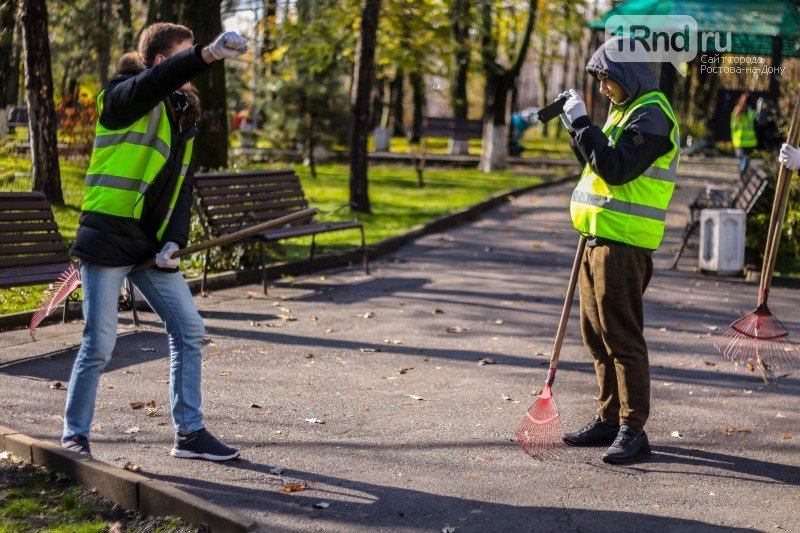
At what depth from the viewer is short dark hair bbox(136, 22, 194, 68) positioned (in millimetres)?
4766

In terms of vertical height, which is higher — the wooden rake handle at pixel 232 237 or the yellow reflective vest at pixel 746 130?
the yellow reflective vest at pixel 746 130

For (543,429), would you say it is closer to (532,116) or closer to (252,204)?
(532,116)

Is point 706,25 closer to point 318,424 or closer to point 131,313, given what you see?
point 131,313

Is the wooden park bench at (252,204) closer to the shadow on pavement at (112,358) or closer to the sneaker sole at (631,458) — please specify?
the shadow on pavement at (112,358)

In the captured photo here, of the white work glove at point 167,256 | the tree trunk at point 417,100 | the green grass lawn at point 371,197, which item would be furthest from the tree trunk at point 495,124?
the white work glove at point 167,256

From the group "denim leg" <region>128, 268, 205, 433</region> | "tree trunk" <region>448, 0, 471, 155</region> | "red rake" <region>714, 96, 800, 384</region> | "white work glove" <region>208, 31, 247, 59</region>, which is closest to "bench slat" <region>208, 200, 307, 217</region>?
"denim leg" <region>128, 268, 205, 433</region>

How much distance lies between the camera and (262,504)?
462 centimetres

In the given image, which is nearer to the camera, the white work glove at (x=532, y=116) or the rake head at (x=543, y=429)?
the white work glove at (x=532, y=116)

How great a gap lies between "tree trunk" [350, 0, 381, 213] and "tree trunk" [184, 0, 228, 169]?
10.4ft

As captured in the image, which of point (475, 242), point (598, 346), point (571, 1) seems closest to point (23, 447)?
point (598, 346)

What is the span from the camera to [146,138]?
4777 millimetres

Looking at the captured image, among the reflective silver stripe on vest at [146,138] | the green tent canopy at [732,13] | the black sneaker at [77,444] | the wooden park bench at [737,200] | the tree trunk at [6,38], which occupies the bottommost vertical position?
the black sneaker at [77,444]

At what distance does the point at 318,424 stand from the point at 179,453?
39.2 inches

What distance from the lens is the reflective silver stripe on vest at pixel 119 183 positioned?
15.7ft
